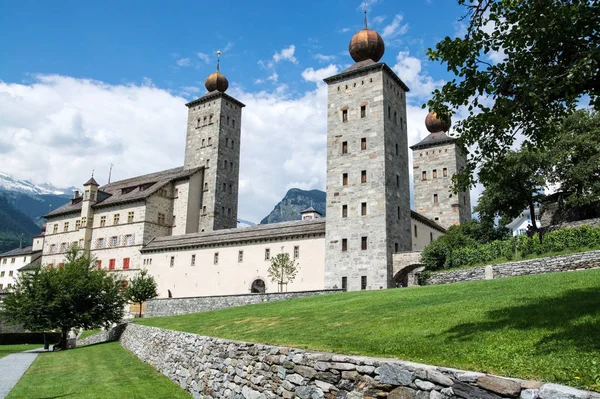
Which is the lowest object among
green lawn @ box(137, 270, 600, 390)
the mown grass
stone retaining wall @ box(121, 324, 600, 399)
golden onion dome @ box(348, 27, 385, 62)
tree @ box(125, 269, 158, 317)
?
stone retaining wall @ box(121, 324, 600, 399)

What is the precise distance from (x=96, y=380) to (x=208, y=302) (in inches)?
801

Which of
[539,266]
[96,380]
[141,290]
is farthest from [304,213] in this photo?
[96,380]

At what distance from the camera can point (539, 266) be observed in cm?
2586

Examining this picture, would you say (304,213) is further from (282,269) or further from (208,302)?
(208,302)

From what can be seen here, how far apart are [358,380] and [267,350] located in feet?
11.9

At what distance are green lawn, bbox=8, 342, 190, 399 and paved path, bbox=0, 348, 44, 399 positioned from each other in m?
0.29

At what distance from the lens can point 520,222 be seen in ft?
285

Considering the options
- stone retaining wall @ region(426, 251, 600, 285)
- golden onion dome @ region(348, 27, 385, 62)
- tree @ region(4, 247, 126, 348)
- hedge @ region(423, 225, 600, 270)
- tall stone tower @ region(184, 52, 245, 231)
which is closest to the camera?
stone retaining wall @ region(426, 251, 600, 285)

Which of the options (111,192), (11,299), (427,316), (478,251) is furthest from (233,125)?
(427,316)

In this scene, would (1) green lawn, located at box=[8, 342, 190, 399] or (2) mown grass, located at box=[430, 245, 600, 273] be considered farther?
(2) mown grass, located at box=[430, 245, 600, 273]

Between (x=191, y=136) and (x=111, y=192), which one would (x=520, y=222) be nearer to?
(x=191, y=136)

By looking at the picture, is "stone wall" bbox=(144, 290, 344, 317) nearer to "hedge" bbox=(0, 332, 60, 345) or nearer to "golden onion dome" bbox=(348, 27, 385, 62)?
"hedge" bbox=(0, 332, 60, 345)

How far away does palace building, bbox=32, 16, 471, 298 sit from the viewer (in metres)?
40.2

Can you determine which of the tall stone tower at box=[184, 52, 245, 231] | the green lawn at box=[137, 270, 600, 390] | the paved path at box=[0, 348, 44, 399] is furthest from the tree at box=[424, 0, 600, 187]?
the tall stone tower at box=[184, 52, 245, 231]
